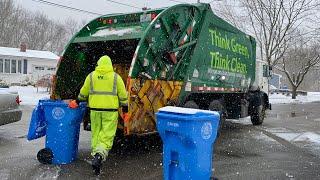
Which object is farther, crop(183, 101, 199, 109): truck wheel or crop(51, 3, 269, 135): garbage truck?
crop(183, 101, 199, 109): truck wheel

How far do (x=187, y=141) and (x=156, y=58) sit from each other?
3.15m

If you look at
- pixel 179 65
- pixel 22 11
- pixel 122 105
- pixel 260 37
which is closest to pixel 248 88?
pixel 179 65

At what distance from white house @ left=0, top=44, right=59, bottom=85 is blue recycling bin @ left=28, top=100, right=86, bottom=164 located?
2995cm

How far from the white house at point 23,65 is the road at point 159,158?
2727 cm

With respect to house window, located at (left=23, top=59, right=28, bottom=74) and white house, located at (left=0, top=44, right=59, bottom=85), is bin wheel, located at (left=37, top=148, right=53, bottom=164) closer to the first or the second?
white house, located at (left=0, top=44, right=59, bottom=85)

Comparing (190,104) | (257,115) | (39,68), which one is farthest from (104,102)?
(39,68)

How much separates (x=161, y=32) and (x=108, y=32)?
1174mm

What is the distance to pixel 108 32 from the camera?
8969 millimetres

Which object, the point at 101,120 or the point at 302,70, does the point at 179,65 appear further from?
the point at 302,70

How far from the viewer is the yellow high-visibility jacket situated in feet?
22.6

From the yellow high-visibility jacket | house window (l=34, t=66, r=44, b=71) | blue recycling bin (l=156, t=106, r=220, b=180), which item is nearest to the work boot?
the yellow high-visibility jacket

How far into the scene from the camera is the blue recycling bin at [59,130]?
23.4 ft

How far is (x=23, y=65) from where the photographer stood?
39.8m

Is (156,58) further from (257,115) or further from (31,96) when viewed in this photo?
(31,96)
